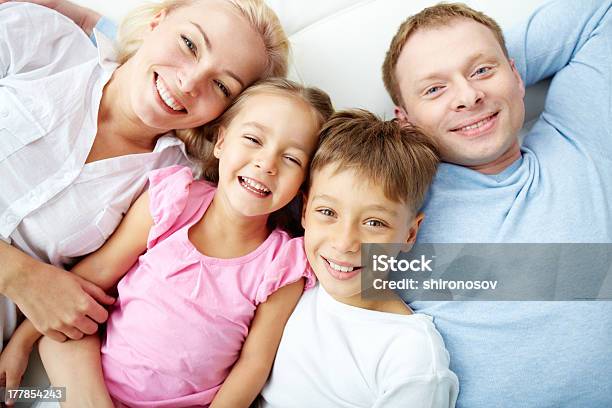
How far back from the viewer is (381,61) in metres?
1.35

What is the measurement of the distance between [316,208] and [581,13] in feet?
2.65

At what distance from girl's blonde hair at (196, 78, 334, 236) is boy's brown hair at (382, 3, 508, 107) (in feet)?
0.63

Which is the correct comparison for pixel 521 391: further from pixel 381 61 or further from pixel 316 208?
pixel 381 61

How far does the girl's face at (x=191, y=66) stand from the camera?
1.08 metres

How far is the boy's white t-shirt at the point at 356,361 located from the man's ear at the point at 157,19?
2.23 feet

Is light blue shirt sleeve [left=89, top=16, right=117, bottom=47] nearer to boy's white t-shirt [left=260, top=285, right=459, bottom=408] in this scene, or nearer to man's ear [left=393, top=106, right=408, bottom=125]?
man's ear [left=393, top=106, right=408, bottom=125]

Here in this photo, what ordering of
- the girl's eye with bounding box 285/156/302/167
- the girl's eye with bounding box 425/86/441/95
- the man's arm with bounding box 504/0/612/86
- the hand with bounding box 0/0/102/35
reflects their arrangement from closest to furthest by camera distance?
the girl's eye with bounding box 285/156/302/167, the girl's eye with bounding box 425/86/441/95, the man's arm with bounding box 504/0/612/86, the hand with bounding box 0/0/102/35

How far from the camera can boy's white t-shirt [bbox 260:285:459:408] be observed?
93 centimetres

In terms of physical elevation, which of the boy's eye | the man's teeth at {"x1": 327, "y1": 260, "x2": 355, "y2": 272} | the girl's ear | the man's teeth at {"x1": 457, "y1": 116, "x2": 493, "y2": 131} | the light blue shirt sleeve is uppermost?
the boy's eye

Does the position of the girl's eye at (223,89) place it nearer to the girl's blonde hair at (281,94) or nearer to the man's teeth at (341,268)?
the girl's blonde hair at (281,94)

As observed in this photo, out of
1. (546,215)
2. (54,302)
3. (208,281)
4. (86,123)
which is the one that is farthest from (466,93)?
(54,302)

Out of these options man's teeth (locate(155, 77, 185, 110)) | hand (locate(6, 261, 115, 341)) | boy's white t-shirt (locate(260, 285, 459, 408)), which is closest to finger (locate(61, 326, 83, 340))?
hand (locate(6, 261, 115, 341))

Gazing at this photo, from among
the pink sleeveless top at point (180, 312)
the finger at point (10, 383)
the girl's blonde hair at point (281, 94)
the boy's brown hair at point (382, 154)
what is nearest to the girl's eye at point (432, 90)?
the boy's brown hair at point (382, 154)

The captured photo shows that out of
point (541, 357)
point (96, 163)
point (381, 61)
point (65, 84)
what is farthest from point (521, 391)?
point (65, 84)
